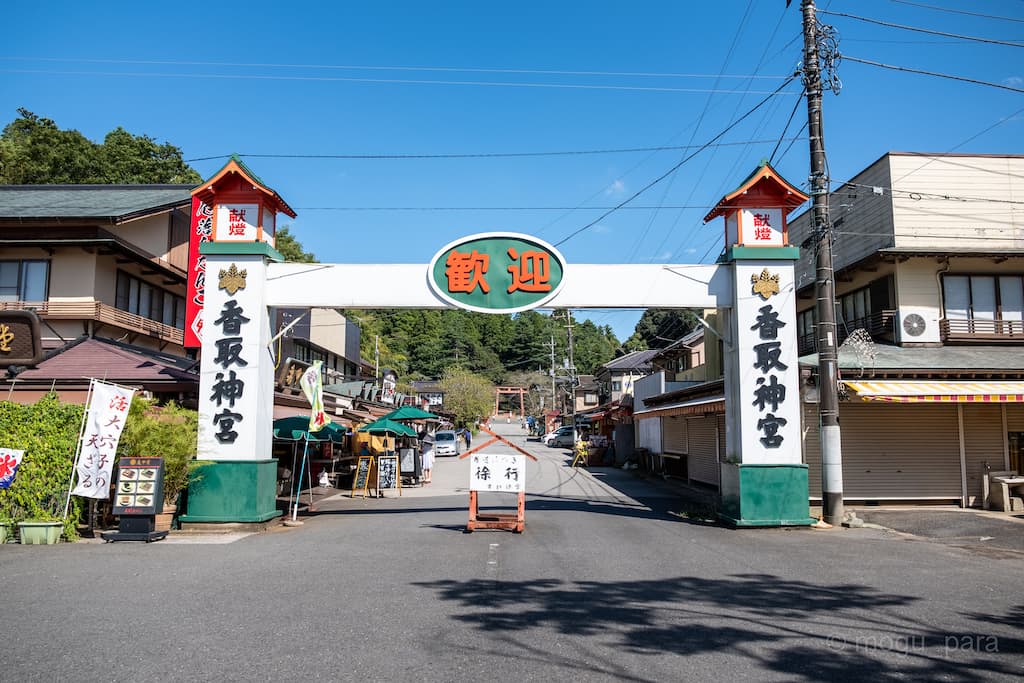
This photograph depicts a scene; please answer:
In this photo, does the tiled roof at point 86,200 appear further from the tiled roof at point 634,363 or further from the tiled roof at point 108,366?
the tiled roof at point 634,363

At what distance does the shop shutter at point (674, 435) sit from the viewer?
26.2 m

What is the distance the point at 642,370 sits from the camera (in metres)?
55.5

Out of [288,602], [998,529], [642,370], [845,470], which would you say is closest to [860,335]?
[845,470]

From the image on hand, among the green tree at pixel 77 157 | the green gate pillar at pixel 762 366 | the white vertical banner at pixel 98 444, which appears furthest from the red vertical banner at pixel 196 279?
the green tree at pixel 77 157

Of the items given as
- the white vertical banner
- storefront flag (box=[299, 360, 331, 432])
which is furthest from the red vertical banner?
the white vertical banner

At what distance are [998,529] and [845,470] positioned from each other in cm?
385

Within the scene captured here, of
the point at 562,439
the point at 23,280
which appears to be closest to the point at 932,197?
the point at 23,280

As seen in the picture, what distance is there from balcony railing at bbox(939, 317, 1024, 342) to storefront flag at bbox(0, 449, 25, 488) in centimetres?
2096

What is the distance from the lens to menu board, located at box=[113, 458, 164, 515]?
40.6 feet

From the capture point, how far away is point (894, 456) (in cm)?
1725

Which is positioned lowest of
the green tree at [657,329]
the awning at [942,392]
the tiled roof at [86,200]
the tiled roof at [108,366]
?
the awning at [942,392]

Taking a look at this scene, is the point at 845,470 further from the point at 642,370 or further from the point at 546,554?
the point at 642,370

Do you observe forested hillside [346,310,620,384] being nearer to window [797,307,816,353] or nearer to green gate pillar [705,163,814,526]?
window [797,307,816,353]

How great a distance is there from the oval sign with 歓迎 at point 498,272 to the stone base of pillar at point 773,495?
5.33 m
